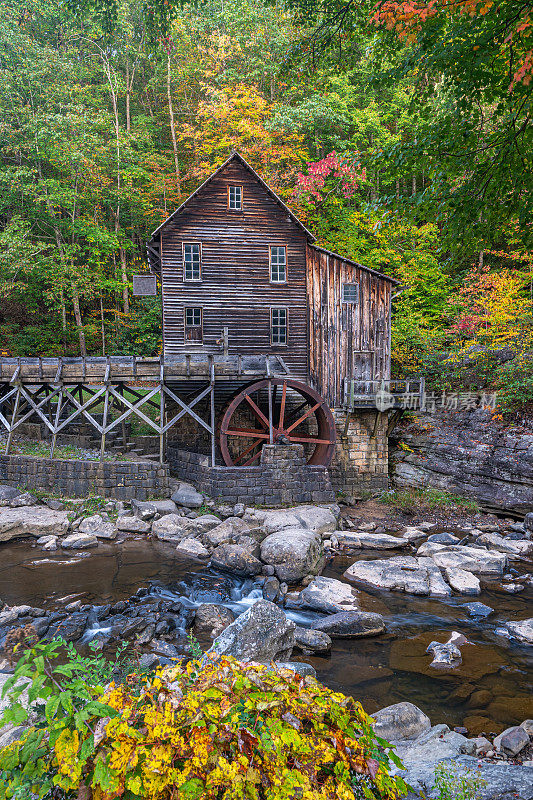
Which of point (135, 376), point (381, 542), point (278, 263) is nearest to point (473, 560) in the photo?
point (381, 542)

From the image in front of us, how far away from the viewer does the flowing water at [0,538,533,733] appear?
551 centimetres

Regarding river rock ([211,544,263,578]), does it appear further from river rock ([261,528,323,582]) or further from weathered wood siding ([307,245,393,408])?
weathered wood siding ([307,245,393,408])

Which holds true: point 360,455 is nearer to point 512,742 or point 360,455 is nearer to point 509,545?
point 509,545

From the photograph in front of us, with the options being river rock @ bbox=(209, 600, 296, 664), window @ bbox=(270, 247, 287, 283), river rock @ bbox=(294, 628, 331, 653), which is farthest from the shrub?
window @ bbox=(270, 247, 287, 283)

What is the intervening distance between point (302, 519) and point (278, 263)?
9.09 metres

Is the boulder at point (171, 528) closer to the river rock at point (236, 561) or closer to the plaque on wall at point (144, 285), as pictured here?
the river rock at point (236, 561)

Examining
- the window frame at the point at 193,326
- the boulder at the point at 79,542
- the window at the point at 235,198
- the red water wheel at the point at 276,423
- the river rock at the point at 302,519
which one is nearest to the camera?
the boulder at the point at 79,542

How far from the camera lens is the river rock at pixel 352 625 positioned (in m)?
6.99

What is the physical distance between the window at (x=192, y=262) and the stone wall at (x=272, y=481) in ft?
21.3

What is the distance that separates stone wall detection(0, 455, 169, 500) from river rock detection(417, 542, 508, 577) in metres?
7.65

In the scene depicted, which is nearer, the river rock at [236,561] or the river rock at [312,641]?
the river rock at [312,641]

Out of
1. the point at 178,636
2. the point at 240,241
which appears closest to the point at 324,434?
the point at 240,241

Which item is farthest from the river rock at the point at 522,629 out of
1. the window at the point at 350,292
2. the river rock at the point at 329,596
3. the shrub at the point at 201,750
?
the window at the point at 350,292

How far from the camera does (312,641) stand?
6488mm
